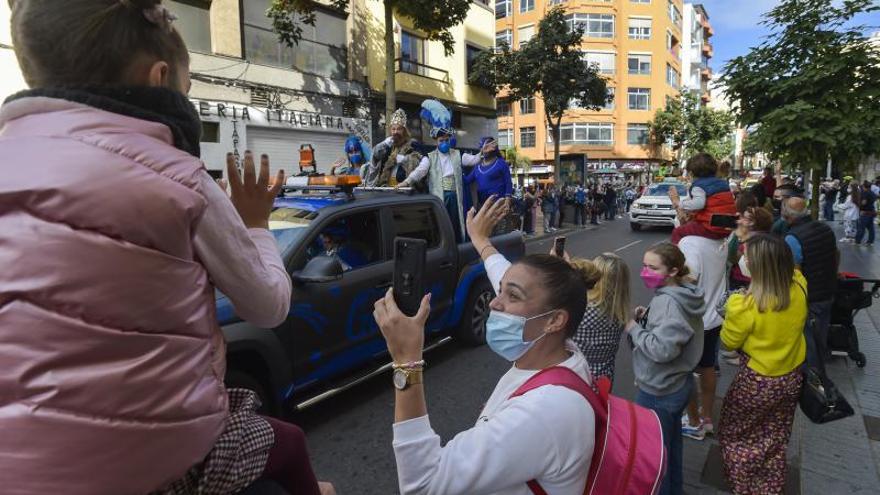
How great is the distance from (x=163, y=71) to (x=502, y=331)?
1.18 m

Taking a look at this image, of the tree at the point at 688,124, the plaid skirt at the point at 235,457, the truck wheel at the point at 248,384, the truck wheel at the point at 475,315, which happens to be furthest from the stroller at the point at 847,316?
the tree at the point at 688,124

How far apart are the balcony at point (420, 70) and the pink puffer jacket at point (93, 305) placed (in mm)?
17058

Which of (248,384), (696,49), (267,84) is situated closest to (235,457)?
(248,384)

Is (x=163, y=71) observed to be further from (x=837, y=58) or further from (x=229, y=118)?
(x=229, y=118)

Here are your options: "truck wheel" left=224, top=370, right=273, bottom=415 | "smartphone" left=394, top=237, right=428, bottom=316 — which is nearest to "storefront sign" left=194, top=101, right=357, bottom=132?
"truck wheel" left=224, top=370, right=273, bottom=415

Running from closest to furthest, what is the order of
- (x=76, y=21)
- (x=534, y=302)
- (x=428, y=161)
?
(x=76, y=21) → (x=534, y=302) → (x=428, y=161)

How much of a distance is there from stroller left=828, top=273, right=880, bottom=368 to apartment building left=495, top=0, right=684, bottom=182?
135ft

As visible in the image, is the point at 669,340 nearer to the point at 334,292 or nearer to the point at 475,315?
the point at 334,292

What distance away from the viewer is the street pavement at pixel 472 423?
3309 millimetres

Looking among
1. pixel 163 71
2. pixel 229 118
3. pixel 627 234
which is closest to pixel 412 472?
pixel 163 71

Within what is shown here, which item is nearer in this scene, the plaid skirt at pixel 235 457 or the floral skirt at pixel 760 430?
the plaid skirt at pixel 235 457

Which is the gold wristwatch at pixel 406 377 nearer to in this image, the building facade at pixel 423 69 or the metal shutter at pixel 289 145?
the metal shutter at pixel 289 145

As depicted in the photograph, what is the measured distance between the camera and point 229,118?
43.0 ft

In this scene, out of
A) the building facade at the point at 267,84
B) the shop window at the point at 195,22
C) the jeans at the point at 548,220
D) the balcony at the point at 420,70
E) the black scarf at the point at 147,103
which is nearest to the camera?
the black scarf at the point at 147,103
